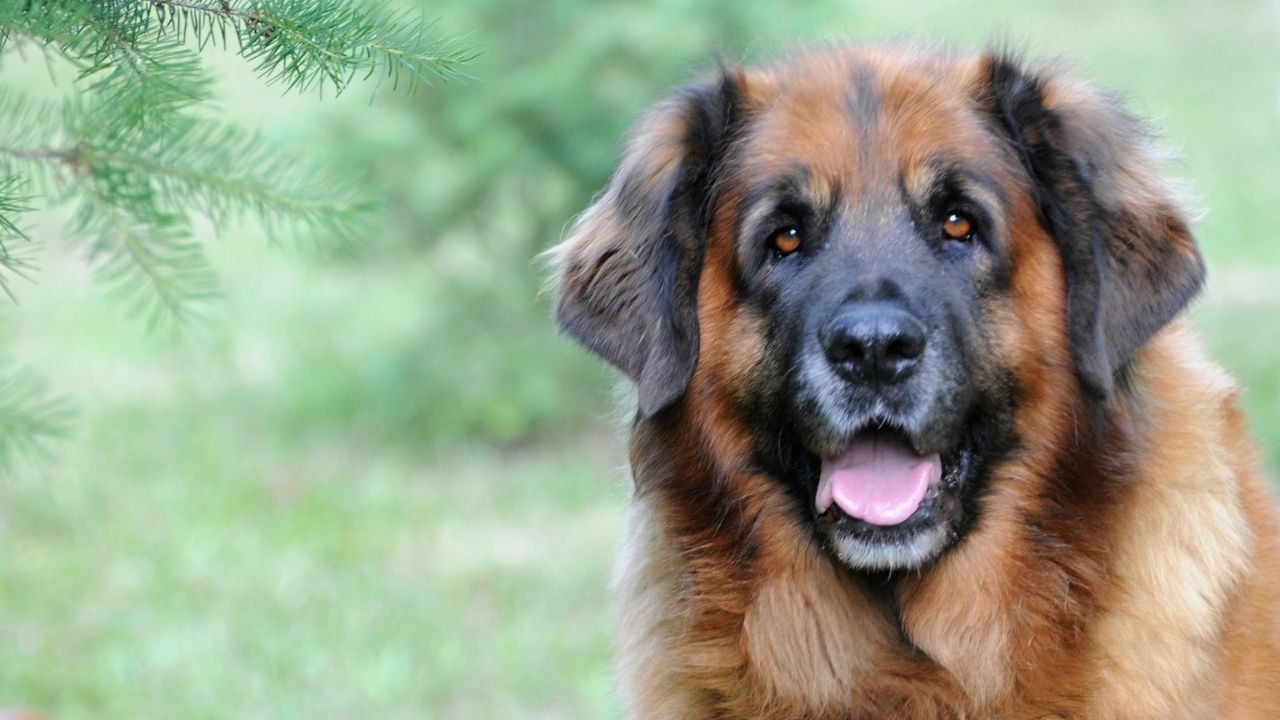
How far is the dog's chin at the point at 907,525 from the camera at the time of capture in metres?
3.49

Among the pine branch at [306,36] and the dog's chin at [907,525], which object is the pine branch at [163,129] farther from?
the dog's chin at [907,525]

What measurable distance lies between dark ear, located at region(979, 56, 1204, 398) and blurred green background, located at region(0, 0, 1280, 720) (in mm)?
557

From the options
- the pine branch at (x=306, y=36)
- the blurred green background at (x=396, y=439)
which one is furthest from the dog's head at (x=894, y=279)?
the pine branch at (x=306, y=36)

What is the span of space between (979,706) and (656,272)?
1.30m

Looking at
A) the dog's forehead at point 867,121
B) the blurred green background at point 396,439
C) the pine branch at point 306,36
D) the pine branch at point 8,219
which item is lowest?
the blurred green background at point 396,439

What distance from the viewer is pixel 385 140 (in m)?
8.84

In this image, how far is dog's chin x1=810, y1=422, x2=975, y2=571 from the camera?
11.5 feet

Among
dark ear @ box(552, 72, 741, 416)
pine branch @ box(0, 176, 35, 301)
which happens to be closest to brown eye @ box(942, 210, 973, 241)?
dark ear @ box(552, 72, 741, 416)

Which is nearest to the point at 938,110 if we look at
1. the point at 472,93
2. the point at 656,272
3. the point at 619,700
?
the point at 656,272

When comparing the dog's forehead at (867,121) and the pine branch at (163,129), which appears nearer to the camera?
the pine branch at (163,129)

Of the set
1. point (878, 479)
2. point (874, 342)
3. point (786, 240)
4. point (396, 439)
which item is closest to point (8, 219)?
point (786, 240)

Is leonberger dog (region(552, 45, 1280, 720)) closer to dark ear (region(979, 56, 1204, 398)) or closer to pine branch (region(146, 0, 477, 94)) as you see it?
dark ear (region(979, 56, 1204, 398))

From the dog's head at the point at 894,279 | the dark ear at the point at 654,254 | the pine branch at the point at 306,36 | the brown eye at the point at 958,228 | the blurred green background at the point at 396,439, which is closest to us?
the pine branch at the point at 306,36

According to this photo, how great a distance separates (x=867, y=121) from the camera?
3.68 metres
